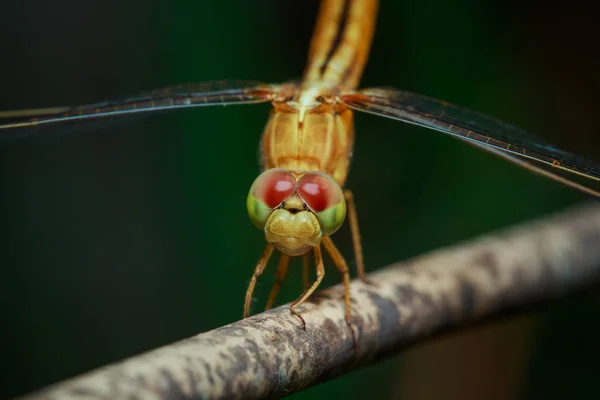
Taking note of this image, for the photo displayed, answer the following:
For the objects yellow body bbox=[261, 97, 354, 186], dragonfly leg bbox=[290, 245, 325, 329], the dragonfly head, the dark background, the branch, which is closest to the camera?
the branch

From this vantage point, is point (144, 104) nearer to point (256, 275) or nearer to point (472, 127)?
point (256, 275)

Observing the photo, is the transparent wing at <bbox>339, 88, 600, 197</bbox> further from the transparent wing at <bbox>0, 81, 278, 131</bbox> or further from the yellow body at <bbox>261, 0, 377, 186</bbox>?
the transparent wing at <bbox>0, 81, 278, 131</bbox>

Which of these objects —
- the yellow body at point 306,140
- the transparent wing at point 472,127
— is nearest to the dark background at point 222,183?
the transparent wing at point 472,127

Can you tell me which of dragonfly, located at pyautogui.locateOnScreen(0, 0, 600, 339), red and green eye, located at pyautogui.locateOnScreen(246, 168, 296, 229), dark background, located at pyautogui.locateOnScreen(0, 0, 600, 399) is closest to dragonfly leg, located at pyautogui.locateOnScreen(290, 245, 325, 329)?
dragonfly, located at pyautogui.locateOnScreen(0, 0, 600, 339)

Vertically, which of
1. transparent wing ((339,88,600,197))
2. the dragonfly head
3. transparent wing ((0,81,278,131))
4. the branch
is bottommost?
the branch

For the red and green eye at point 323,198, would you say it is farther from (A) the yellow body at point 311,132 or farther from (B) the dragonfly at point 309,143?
(A) the yellow body at point 311,132

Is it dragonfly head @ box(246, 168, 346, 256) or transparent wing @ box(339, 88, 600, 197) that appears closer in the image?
dragonfly head @ box(246, 168, 346, 256)

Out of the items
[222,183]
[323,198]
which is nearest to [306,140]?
[323,198]
